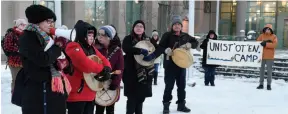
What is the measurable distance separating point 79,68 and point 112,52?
128 cm

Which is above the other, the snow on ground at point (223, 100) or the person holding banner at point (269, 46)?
the person holding banner at point (269, 46)

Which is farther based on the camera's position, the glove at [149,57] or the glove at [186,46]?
the glove at [186,46]

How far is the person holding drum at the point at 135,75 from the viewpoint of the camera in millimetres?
5328

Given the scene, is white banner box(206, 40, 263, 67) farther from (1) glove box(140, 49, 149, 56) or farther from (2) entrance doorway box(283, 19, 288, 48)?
(2) entrance doorway box(283, 19, 288, 48)

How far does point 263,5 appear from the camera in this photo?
91.7 ft

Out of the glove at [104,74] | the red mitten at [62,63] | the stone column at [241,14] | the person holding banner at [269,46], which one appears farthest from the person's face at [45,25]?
the stone column at [241,14]

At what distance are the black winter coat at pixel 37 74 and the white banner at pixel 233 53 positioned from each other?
829 cm

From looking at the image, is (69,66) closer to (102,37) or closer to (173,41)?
(102,37)

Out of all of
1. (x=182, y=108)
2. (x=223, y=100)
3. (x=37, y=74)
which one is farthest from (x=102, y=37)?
(x=223, y=100)

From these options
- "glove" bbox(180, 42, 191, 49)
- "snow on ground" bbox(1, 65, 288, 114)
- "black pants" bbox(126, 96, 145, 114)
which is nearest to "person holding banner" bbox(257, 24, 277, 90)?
"snow on ground" bbox(1, 65, 288, 114)

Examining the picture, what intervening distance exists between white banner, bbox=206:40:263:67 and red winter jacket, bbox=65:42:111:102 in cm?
746

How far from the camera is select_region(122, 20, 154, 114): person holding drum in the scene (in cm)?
533

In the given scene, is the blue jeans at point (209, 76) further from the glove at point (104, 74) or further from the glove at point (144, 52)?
the glove at point (104, 74)

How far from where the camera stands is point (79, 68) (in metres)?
3.80
